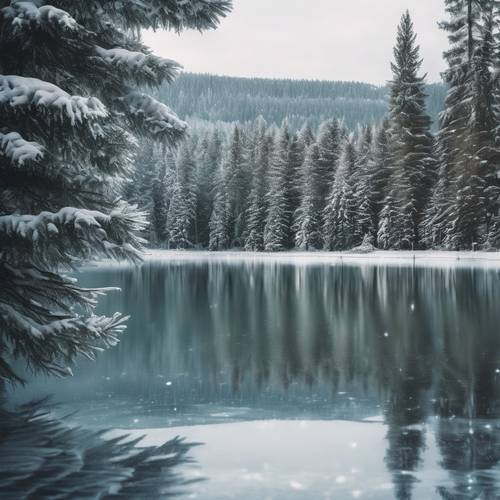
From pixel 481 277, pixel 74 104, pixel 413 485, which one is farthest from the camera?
pixel 481 277

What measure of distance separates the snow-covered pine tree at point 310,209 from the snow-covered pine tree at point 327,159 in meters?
0.29

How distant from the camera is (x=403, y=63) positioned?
5925cm

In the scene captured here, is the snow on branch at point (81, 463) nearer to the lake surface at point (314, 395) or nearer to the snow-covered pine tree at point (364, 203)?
the lake surface at point (314, 395)

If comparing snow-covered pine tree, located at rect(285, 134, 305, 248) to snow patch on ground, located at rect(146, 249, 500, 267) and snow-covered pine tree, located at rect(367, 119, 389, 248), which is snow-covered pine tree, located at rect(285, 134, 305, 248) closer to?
snow patch on ground, located at rect(146, 249, 500, 267)

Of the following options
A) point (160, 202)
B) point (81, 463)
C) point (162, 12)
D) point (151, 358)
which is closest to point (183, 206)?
point (160, 202)

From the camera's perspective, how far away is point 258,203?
79.1 meters

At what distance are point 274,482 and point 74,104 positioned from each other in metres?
3.72

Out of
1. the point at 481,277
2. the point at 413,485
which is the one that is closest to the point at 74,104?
the point at 413,485

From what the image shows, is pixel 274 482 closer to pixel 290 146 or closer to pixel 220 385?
pixel 220 385

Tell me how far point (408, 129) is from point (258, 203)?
24.4 m

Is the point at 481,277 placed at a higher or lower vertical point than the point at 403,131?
lower

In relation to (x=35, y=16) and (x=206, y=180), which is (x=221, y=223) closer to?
(x=206, y=180)

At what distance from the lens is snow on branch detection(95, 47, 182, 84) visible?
730 centimetres

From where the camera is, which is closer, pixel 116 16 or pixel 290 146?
pixel 116 16
